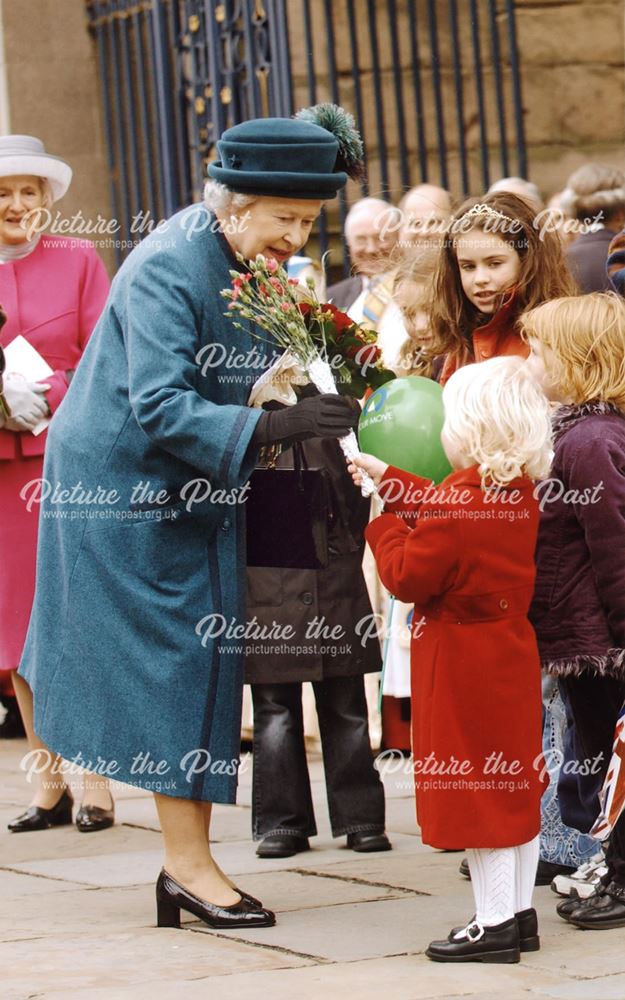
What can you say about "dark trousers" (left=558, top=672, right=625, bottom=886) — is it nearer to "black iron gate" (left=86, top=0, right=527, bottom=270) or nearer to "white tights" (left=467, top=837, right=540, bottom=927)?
"white tights" (left=467, top=837, right=540, bottom=927)

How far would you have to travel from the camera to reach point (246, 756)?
7.17 m

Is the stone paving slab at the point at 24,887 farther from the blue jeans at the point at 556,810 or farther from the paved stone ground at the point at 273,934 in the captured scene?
the blue jeans at the point at 556,810

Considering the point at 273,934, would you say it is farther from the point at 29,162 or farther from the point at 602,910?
the point at 29,162

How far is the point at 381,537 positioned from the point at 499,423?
371 mm

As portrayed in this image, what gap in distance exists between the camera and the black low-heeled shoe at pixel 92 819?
18.4 feet

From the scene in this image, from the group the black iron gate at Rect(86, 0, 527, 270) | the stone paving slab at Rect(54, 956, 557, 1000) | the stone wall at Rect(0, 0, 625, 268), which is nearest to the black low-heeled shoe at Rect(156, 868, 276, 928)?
the stone paving slab at Rect(54, 956, 557, 1000)

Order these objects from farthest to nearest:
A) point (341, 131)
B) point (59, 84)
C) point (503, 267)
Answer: point (59, 84) → point (503, 267) → point (341, 131)

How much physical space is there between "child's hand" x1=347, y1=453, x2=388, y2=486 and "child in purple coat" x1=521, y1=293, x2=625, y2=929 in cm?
48

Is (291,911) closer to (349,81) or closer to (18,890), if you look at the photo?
(18,890)

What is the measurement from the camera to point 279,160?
4.11 m

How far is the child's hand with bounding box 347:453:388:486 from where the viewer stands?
3920 millimetres

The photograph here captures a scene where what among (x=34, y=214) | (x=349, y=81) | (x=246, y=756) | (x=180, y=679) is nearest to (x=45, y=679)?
(x=180, y=679)

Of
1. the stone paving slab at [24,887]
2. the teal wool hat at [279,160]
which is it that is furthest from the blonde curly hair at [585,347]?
the stone paving slab at [24,887]

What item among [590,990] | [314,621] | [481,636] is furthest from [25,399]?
[590,990]
